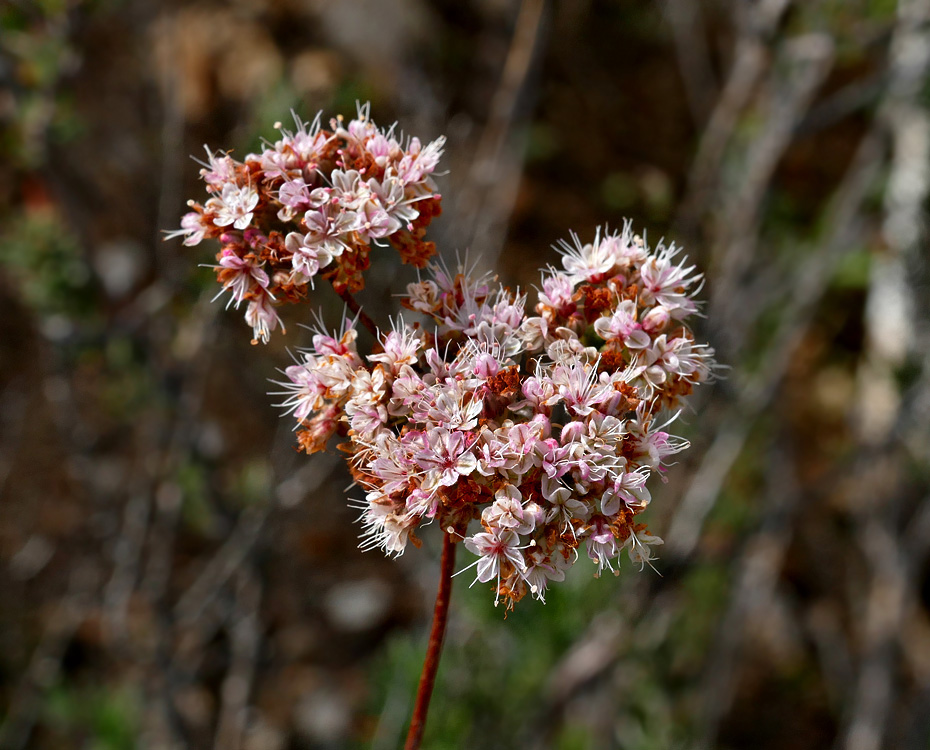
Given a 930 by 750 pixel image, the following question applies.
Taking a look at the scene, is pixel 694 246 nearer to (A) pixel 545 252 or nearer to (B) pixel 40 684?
(A) pixel 545 252

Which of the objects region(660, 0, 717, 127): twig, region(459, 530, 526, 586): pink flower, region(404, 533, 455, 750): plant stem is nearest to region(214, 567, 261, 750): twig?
region(404, 533, 455, 750): plant stem

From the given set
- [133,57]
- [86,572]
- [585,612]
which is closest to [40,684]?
[86,572]

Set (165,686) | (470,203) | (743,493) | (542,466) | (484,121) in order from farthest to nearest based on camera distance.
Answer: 1. (484,121)
2. (743,493)
3. (470,203)
4. (165,686)
5. (542,466)

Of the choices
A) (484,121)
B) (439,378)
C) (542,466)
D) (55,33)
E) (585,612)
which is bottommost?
(542,466)

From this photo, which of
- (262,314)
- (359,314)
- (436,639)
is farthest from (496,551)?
(262,314)

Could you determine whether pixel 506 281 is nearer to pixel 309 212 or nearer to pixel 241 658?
pixel 241 658

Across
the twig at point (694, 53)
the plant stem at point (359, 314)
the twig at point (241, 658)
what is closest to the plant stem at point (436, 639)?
the plant stem at point (359, 314)

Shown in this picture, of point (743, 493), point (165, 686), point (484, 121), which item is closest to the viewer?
point (165, 686)

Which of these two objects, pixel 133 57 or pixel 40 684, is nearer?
pixel 40 684
